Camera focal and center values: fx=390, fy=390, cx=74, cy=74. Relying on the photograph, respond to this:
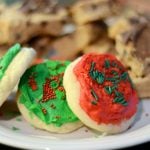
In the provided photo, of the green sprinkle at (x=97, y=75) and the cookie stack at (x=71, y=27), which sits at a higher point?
the green sprinkle at (x=97, y=75)

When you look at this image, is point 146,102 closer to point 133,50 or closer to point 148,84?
point 148,84

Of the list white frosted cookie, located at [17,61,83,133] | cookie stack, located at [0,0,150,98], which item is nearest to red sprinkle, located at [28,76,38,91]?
white frosted cookie, located at [17,61,83,133]

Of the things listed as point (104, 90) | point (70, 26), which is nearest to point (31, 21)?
point (70, 26)

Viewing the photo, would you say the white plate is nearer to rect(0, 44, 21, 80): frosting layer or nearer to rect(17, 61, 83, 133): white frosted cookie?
rect(17, 61, 83, 133): white frosted cookie

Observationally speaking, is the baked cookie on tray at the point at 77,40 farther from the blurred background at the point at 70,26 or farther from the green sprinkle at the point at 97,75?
the green sprinkle at the point at 97,75

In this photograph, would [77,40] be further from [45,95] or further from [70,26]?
[45,95]

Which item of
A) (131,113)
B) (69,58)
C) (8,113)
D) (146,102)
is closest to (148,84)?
(146,102)

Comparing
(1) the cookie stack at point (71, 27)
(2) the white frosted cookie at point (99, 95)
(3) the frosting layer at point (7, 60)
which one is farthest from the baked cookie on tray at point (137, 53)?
(3) the frosting layer at point (7, 60)
